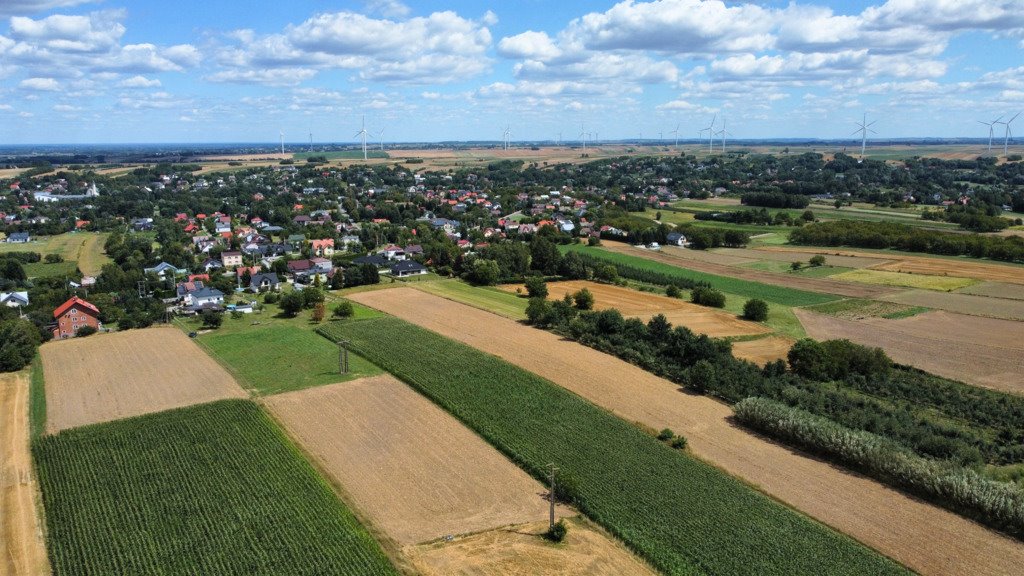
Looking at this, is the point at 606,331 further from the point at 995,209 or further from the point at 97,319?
the point at 995,209

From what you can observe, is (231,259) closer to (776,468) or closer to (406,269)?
(406,269)

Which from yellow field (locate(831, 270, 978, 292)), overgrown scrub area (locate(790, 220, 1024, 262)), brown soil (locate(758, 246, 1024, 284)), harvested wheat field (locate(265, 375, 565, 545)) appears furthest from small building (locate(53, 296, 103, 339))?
overgrown scrub area (locate(790, 220, 1024, 262))

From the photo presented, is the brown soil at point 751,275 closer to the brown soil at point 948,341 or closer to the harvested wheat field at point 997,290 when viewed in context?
the harvested wheat field at point 997,290

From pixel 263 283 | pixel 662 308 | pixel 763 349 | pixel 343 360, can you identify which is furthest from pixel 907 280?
pixel 263 283

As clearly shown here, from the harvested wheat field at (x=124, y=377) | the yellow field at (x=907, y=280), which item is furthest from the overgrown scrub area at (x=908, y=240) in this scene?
the harvested wheat field at (x=124, y=377)

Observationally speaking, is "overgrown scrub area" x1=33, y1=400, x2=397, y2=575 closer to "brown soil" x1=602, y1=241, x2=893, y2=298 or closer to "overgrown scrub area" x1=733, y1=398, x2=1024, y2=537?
"overgrown scrub area" x1=733, y1=398, x2=1024, y2=537
